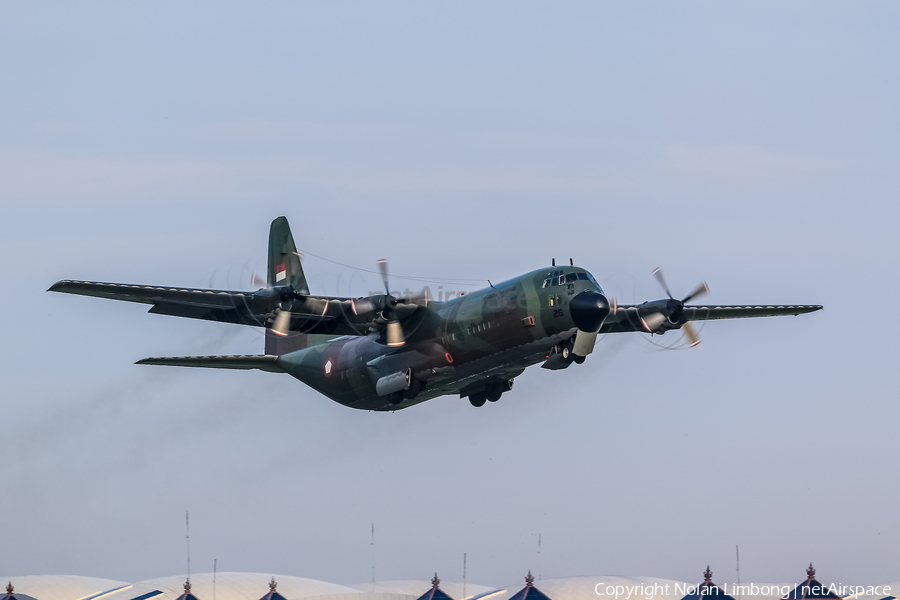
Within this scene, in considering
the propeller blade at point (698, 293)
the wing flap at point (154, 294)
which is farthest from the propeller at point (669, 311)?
the wing flap at point (154, 294)

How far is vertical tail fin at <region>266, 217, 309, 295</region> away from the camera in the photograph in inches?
1820

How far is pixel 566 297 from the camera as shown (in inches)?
1377

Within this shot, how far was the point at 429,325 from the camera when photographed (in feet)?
126

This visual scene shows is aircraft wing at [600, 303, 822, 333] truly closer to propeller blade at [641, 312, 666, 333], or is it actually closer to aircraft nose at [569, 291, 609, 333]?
propeller blade at [641, 312, 666, 333]

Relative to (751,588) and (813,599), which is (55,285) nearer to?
(813,599)

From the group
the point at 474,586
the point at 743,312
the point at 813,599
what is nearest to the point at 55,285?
the point at 743,312

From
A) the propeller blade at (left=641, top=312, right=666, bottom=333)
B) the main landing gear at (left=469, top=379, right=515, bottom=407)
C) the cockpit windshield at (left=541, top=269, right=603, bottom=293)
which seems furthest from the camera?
the main landing gear at (left=469, top=379, right=515, bottom=407)

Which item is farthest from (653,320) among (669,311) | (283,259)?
(283,259)

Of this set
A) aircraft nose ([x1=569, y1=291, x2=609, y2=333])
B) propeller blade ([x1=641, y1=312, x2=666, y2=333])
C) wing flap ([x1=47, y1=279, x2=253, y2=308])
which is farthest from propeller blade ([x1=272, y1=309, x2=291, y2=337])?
propeller blade ([x1=641, y1=312, x2=666, y2=333])

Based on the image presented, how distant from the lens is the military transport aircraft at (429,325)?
35.4 m

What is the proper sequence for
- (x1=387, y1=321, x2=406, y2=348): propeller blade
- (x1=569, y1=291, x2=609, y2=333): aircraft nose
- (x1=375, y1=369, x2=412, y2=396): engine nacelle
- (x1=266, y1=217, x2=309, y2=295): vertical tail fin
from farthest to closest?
(x1=266, y1=217, x2=309, y2=295): vertical tail fin
(x1=387, y1=321, x2=406, y2=348): propeller blade
(x1=375, y1=369, x2=412, y2=396): engine nacelle
(x1=569, y1=291, x2=609, y2=333): aircraft nose

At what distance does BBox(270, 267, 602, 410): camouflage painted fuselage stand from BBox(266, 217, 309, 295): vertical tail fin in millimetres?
3878

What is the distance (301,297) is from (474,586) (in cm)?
5778

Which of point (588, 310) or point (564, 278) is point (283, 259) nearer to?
point (564, 278)
